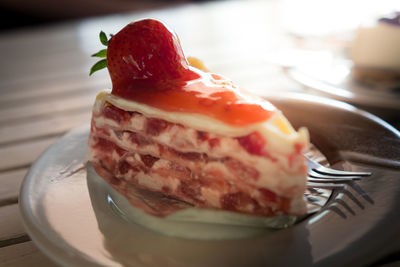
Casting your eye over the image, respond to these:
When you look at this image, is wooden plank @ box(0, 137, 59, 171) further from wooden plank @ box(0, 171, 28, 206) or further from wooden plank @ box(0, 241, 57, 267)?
wooden plank @ box(0, 241, 57, 267)

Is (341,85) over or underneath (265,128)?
underneath

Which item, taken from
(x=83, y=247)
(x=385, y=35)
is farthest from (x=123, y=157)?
(x=385, y=35)

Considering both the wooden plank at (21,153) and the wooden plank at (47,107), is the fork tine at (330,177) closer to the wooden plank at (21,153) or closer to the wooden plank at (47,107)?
the wooden plank at (21,153)

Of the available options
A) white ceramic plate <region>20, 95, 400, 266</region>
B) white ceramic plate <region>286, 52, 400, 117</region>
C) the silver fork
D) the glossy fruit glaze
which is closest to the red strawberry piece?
the glossy fruit glaze

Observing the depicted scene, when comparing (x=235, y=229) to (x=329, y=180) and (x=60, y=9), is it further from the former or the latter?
(x=60, y=9)

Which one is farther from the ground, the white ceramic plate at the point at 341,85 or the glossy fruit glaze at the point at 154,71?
the glossy fruit glaze at the point at 154,71

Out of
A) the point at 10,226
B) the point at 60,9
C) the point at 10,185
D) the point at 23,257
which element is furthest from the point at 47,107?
the point at 60,9

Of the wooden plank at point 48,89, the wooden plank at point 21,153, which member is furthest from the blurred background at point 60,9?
the wooden plank at point 21,153
